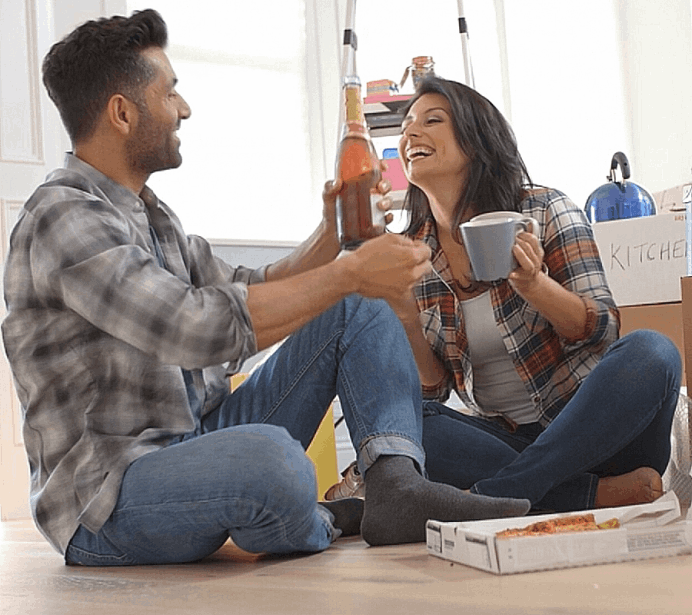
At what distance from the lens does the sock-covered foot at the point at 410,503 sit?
1355 millimetres

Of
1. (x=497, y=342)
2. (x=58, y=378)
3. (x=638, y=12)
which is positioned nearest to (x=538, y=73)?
(x=638, y=12)

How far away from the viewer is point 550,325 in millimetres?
1759

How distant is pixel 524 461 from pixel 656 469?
0.28m

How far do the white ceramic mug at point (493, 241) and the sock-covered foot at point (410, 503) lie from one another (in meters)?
0.30

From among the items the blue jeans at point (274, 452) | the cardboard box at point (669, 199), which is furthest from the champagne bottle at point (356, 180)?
the cardboard box at point (669, 199)

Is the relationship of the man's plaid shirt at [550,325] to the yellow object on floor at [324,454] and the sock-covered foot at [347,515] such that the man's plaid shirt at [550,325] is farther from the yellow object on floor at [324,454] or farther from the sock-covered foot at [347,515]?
the yellow object on floor at [324,454]

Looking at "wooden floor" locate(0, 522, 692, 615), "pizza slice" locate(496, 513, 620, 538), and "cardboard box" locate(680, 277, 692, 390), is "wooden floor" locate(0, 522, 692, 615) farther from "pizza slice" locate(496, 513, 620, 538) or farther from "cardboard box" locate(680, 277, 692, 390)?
"cardboard box" locate(680, 277, 692, 390)

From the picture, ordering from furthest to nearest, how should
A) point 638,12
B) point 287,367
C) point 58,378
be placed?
point 638,12, point 287,367, point 58,378

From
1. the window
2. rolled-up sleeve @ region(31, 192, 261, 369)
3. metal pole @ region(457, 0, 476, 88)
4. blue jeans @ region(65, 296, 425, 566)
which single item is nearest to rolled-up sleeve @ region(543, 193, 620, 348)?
blue jeans @ region(65, 296, 425, 566)

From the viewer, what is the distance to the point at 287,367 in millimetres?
1479

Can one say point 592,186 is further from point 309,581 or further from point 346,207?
point 309,581

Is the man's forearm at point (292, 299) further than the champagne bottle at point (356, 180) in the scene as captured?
No

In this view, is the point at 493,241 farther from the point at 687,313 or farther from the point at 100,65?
the point at 100,65

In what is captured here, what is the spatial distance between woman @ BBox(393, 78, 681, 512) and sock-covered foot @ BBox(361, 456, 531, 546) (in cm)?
22
